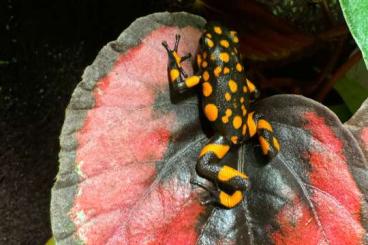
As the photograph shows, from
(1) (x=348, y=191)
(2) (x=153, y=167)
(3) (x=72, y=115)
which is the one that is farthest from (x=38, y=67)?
(1) (x=348, y=191)

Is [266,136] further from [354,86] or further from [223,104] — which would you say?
[354,86]

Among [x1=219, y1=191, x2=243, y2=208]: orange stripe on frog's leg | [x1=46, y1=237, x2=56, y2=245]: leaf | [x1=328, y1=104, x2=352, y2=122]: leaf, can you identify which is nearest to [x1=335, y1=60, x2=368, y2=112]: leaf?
[x1=328, y1=104, x2=352, y2=122]: leaf

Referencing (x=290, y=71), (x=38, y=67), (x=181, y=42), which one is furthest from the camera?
(x=290, y=71)

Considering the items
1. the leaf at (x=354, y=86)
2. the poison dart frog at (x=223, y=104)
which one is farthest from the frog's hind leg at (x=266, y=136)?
the leaf at (x=354, y=86)

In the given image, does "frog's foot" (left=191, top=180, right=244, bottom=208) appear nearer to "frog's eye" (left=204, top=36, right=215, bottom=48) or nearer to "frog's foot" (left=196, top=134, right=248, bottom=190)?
"frog's foot" (left=196, top=134, right=248, bottom=190)

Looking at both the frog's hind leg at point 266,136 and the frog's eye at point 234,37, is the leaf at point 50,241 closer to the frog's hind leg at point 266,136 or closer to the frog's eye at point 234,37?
the frog's hind leg at point 266,136

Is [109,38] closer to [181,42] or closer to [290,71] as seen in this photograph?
[181,42]
